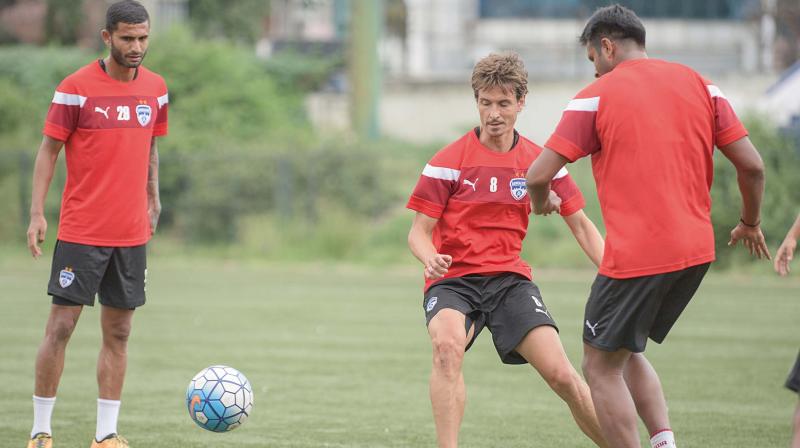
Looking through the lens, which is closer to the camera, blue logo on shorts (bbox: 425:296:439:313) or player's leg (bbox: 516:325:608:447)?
player's leg (bbox: 516:325:608:447)

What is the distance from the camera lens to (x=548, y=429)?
26.3ft

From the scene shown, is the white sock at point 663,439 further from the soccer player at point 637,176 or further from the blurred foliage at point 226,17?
the blurred foliage at point 226,17

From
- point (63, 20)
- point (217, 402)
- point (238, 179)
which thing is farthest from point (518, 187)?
point (63, 20)

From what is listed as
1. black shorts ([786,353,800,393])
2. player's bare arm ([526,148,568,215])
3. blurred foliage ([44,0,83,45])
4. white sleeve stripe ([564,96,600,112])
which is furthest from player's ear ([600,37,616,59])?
blurred foliage ([44,0,83,45])

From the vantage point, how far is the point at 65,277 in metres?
6.89

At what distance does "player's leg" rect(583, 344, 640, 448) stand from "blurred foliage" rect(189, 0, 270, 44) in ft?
108

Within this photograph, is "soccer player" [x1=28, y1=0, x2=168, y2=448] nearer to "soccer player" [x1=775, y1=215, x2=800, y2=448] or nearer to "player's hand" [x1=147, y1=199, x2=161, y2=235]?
"player's hand" [x1=147, y1=199, x2=161, y2=235]

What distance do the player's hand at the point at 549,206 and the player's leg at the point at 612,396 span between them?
2.23 ft

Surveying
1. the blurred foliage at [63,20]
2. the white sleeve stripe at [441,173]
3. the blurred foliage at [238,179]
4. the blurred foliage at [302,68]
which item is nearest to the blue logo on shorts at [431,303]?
the white sleeve stripe at [441,173]

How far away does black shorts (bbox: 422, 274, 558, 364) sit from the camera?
6.18 meters

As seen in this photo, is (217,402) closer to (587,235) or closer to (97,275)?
(97,275)

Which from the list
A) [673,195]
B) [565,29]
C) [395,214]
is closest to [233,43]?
[565,29]

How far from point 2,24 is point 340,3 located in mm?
11645

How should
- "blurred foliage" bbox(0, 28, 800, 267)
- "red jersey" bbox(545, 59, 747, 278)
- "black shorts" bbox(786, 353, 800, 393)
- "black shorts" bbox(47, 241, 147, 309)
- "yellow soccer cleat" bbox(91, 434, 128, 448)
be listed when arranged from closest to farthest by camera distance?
"black shorts" bbox(786, 353, 800, 393) → "red jersey" bbox(545, 59, 747, 278) → "black shorts" bbox(47, 241, 147, 309) → "yellow soccer cleat" bbox(91, 434, 128, 448) → "blurred foliage" bbox(0, 28, 800, 267)
